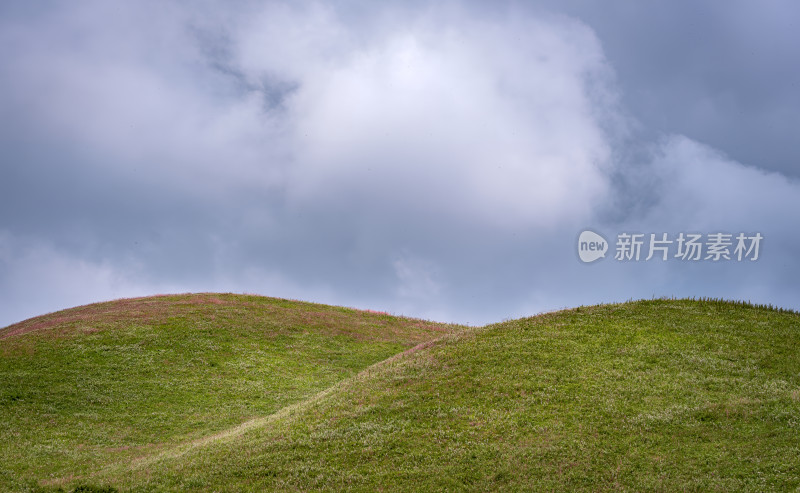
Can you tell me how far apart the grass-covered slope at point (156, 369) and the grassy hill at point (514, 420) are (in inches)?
12.4

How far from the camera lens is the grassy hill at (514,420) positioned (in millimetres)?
22875

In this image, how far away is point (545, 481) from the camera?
72.6 ft

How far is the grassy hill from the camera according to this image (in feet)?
75.0

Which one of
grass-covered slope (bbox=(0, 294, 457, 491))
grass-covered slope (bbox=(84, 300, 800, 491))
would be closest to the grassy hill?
grass-covered slope (bbox=(84, 300, 800, 491))

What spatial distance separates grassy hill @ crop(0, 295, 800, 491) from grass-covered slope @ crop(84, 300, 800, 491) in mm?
91

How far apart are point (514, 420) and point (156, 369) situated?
102 ft

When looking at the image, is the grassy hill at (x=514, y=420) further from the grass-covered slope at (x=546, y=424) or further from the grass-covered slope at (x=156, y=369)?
the grass-covered slope at (x=156, y=369)

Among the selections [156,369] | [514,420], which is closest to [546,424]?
[514,420]

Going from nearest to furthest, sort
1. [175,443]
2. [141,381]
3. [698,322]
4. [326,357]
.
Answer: [175,443]
[698,322]
[141,381]
[326,357]

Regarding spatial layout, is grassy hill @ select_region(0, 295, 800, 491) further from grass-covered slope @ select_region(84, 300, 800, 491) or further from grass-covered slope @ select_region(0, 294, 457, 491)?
grass-covered slope @ select_region(0, 294, 457, 491)

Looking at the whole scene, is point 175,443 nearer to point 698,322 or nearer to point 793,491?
point 793,491

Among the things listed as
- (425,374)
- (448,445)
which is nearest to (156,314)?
(425,374)

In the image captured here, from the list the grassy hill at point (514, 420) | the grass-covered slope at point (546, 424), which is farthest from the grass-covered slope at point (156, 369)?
the grass-covered slope at point (546, 424)

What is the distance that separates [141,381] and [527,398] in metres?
30.1
